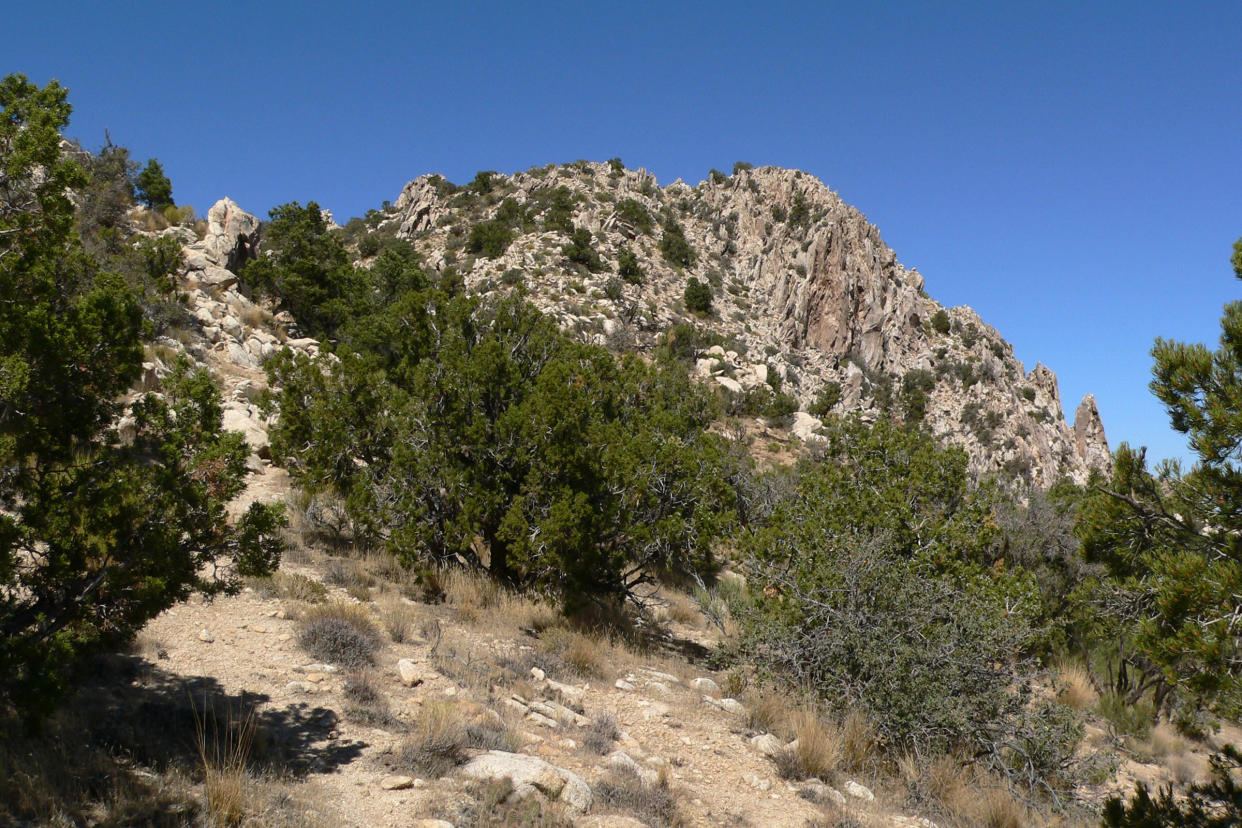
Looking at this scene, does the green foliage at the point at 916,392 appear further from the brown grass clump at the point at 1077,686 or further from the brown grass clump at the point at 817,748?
the brown grass clump at the point at 817,748

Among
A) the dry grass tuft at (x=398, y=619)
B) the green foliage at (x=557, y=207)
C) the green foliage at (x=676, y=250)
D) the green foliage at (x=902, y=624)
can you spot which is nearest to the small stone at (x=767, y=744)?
the green foliage at (x=902, y=624)

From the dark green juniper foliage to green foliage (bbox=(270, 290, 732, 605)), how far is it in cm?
458

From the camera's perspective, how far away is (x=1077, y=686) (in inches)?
441

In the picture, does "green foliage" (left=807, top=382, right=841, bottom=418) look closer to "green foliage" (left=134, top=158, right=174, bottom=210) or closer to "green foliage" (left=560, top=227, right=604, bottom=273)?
"green foliage" (left=560, top=227, right=604, bottom=273)

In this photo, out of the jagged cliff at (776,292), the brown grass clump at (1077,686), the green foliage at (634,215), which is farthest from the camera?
the green foliage at (634,215)

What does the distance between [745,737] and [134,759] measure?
4999 millimetres

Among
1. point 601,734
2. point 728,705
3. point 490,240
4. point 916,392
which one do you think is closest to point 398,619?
point 601,734

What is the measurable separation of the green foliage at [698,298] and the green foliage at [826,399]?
7642 millimetres

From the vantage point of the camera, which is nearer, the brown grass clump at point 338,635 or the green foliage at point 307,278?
the brown grass clump at point 338,635

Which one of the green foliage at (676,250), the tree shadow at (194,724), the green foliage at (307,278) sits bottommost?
the tree shadow at (194,724)

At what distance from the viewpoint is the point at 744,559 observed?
9133mm

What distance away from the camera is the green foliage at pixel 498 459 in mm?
8781

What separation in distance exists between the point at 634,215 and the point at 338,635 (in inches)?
1537

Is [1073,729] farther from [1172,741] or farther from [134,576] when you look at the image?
[134,576]
